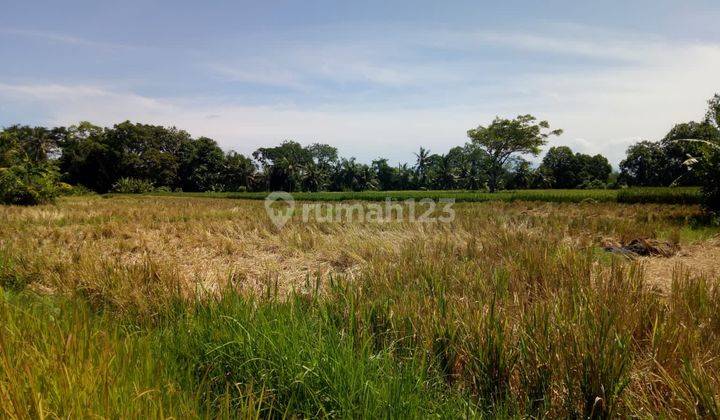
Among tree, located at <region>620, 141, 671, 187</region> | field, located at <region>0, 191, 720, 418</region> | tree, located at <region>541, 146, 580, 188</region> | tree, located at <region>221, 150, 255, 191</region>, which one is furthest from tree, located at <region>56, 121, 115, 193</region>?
tree, located at <region>620, 141, 671, 187</region>

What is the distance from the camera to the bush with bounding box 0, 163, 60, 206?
16062 millimetres

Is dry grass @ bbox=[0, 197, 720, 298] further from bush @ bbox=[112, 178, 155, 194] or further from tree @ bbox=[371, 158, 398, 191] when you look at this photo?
tree @ bbox=[371, 158, 398, 191]

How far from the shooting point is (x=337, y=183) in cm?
6009

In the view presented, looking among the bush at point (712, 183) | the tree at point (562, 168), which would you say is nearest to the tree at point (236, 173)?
the tree at point (562, 168)

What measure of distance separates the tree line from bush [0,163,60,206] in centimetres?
2797

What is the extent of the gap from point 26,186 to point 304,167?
44.9 m

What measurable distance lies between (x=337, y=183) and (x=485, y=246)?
54.7 m

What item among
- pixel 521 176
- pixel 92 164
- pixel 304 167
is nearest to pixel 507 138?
pixel 521 176

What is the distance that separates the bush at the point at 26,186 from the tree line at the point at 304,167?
28.0m

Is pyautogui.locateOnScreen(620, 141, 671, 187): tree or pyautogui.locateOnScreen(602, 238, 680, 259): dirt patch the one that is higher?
pyautogui.locateOnScreen(620, 141, 671, 187): tree

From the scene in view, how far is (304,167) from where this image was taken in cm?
6031

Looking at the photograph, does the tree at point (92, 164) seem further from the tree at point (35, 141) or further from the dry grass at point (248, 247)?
the dry grass at point (248, 247)

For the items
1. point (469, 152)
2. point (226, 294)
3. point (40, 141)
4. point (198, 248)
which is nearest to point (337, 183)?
point (469, 152)

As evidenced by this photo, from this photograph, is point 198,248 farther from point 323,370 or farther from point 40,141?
point 40,141
